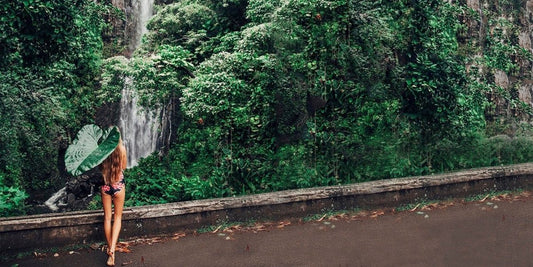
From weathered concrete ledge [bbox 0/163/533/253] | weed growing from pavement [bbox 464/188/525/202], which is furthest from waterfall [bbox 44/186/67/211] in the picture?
weed growing from pavement [bbox 464/188/525/202]

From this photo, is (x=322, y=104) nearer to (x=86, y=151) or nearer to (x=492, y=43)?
(x=86, y=151)

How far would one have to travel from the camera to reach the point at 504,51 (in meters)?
15.6

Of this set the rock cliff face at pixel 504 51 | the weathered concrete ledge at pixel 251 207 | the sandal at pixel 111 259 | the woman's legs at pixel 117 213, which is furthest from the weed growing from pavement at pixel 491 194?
the sandal at pixel 111 259

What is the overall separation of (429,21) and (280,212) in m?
6.13

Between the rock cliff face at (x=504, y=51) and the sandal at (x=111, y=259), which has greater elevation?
the rock cliff face at (x=504, y=51)

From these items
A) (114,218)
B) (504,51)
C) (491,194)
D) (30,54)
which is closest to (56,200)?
(30,54)

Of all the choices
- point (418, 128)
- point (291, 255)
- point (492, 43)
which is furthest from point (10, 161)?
point (492, 43)

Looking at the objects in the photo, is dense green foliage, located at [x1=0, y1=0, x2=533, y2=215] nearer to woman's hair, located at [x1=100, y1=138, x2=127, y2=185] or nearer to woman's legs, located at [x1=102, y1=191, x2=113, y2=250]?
woman's legs, located at [x1=102, y1=191, x2=113, y2=250]

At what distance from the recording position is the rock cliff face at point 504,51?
1527cm

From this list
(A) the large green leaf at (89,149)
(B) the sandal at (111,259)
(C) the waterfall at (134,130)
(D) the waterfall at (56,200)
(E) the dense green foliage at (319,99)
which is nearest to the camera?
(A) the large green leaf at (89,149)

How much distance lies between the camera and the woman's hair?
565 cm

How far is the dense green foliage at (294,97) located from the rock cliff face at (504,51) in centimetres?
425

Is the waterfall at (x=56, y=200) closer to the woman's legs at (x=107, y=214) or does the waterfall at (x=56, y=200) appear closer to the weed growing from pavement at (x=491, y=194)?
the woman's legs at (x=107, y=214)

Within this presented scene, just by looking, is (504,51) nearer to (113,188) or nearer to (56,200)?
(113,188)
